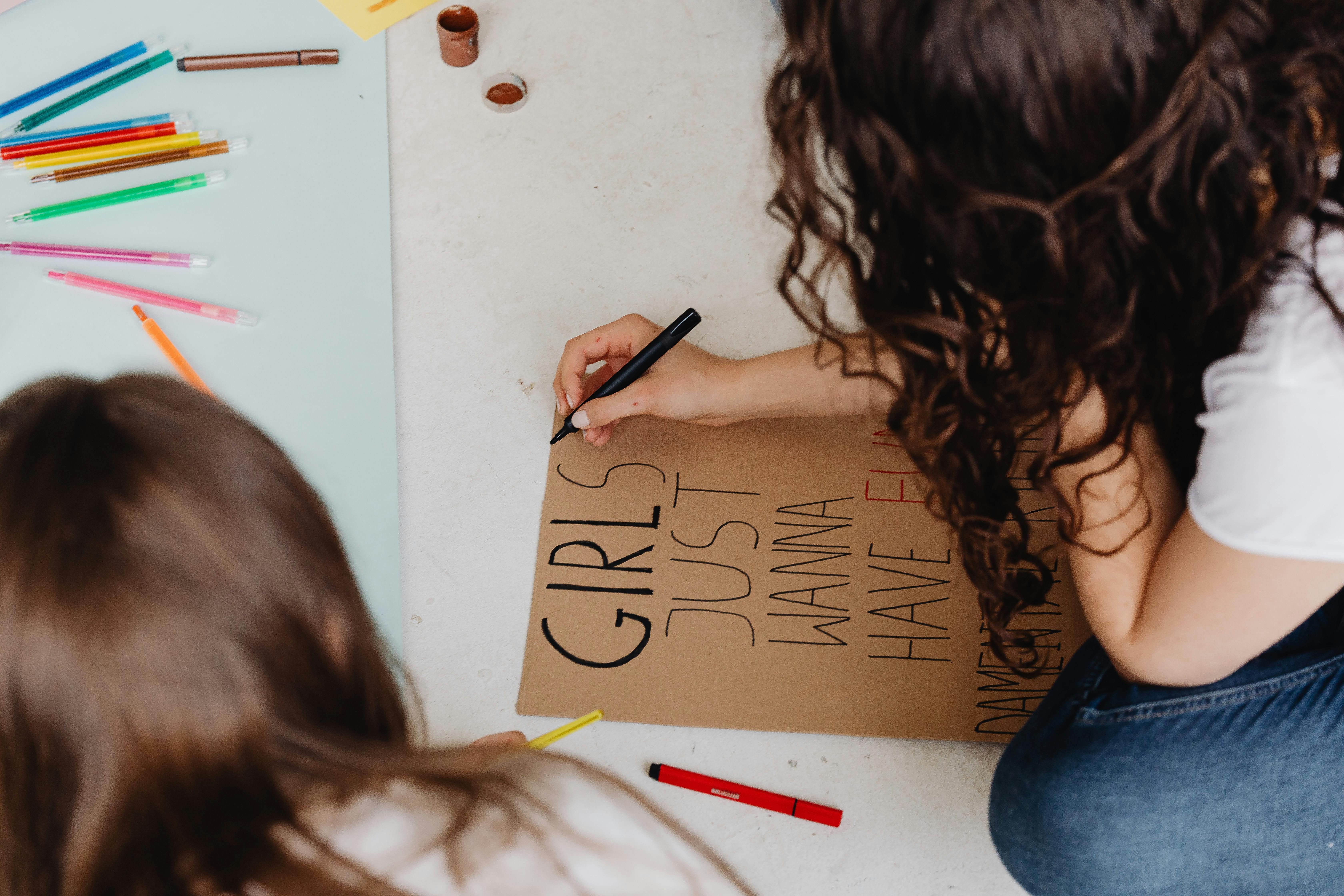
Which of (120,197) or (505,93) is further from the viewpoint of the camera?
(505,93)

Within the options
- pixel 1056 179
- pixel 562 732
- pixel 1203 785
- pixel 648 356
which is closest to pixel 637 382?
pixel 648 356

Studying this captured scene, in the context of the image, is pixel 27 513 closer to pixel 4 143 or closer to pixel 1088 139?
pixel 1088 139

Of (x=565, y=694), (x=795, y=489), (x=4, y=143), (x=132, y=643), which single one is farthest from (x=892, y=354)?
(x=4, y=143)

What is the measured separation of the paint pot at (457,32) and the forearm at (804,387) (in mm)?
424

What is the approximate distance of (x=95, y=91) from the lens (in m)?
0.84

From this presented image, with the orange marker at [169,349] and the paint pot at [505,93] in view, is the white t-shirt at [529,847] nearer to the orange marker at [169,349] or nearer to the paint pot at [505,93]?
the orange marker at [169,349]

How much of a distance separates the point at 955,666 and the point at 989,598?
8 centimetres

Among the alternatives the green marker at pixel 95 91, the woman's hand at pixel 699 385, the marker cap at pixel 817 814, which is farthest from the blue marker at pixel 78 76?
the marker cap at pixel 817 814

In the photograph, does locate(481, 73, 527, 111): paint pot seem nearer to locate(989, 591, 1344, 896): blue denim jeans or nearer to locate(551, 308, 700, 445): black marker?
locate(551, 308, 700, 445): black marker

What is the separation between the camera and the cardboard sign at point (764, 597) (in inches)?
30.5

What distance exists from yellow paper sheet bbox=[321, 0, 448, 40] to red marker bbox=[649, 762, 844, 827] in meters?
0.76

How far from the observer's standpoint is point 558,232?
0.90m

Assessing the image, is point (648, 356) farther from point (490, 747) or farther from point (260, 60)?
point (260, 60)

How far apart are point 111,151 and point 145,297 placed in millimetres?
154
